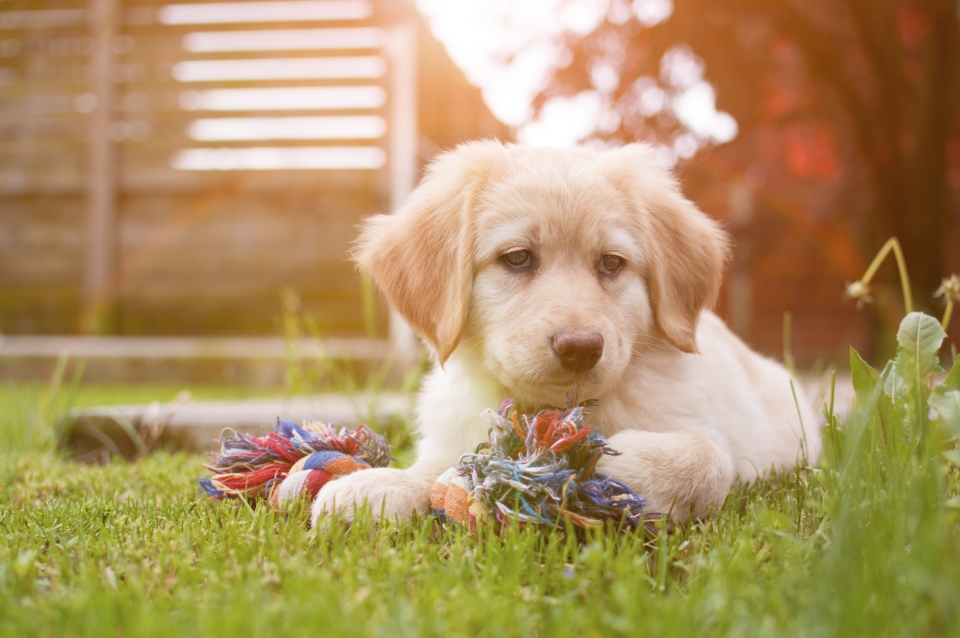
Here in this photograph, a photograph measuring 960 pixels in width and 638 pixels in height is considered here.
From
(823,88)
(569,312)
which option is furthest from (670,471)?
(823,88)

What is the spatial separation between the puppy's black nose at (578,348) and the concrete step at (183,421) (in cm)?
163

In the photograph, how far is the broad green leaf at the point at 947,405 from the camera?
5.02 ft

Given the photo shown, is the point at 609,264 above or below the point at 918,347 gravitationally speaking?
above

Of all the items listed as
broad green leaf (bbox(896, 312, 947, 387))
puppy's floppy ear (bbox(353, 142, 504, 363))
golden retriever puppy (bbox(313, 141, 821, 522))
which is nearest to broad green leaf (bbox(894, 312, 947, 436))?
broad green leaf (bbox(896, 312, 947, 387))

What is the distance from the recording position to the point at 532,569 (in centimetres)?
131

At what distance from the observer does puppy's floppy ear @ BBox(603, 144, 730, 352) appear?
2.11m

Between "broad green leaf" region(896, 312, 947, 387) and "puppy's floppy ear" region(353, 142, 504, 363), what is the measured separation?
1082 mm

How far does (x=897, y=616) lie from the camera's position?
1.03m

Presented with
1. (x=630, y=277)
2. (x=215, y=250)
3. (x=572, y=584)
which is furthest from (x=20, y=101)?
(x=572, y=584)

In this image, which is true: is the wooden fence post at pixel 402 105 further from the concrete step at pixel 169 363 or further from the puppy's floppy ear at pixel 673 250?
the puppy's floppy ear at pixel 673 250

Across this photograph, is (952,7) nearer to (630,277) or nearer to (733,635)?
(630,277)

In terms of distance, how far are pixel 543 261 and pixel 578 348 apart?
0.39 metres

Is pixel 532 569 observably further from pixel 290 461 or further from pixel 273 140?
pixel 273 140

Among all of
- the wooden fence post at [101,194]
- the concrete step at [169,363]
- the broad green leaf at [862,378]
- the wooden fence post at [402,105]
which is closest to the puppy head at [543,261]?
the broad green leaf at [862,378]
